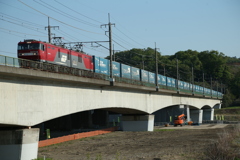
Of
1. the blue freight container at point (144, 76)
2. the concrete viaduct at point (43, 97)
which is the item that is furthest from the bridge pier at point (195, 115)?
the concrete viaduct at point (43, 97)

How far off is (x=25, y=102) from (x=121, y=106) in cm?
1967

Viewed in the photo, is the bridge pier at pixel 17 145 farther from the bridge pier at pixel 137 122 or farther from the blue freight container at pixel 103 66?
the bridge pier at pixel 137 122

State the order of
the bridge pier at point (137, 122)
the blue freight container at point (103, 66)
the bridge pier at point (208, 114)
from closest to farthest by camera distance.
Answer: the blue freight container at point (103, 66)
the bridge pier at point (137, 122)
the bridge pier at point (208, 114)

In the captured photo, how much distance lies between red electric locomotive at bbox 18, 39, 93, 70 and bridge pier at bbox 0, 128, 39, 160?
8.64m

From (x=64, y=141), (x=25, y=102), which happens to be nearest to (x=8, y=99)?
(x=25, y=102)

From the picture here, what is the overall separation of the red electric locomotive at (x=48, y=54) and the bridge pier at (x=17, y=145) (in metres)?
8.64

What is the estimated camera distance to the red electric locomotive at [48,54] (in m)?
32.3

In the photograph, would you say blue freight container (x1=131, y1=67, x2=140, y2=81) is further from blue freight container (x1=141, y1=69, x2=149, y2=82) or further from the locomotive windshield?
the locomotive windshield

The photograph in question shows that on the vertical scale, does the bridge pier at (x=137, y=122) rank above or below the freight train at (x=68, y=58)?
below

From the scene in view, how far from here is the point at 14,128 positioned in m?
26.0

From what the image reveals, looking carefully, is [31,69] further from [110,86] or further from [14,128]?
[110,86]

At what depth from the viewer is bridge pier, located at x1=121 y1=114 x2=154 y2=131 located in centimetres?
5378

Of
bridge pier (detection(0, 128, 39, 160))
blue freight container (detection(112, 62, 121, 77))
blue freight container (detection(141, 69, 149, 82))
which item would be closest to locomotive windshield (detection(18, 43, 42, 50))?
bridge pier (detection(0, 128, 39, 160))

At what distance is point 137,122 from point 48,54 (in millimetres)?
24228
